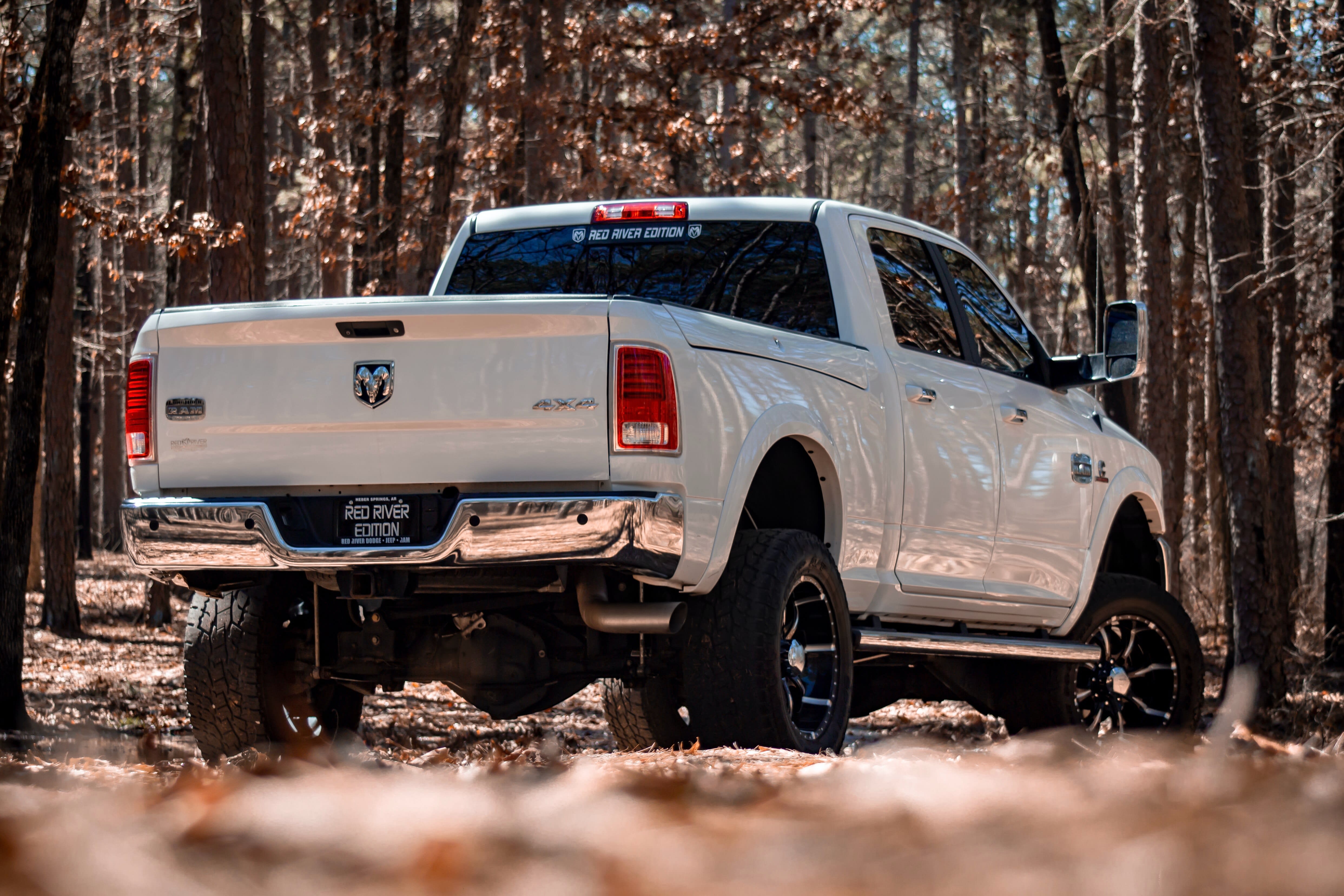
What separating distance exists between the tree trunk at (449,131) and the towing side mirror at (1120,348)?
1040cm

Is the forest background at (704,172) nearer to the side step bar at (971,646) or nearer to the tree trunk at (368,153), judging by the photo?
the tree trunk at (368,153)

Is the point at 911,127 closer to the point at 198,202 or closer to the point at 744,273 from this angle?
the point at 198,202

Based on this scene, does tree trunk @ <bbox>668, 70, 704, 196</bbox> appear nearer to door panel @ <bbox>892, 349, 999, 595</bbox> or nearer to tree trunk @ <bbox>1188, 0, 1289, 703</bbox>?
tree trunk @ <bbox>1188, 0, 1289, 703</bbox>

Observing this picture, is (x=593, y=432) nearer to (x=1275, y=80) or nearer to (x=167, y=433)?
(x=167, y=433)

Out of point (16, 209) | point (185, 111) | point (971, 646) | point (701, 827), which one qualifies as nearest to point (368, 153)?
point (185, 111)

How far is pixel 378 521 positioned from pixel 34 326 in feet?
19.1

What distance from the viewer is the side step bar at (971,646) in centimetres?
581

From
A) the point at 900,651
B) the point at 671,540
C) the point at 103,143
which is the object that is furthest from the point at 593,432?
the point at 103,143

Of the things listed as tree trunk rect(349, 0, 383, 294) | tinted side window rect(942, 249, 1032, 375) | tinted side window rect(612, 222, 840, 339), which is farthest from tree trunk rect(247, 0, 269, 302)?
tinted side window rect(942, 249, 1032, 375)

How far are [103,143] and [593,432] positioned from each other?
84.7 ft

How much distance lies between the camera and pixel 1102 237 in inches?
734

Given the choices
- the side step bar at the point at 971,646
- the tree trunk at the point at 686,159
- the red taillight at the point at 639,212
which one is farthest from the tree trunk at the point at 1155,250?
the red taillight at the point at 639,212

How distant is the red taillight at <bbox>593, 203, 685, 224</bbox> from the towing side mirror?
2.27 m

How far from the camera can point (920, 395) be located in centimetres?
630
